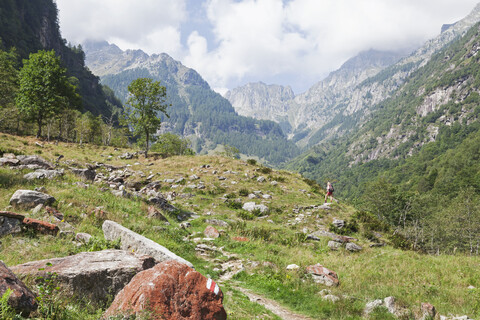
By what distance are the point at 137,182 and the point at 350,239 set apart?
909 inches

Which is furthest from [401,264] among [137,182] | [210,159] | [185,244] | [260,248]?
[210,159]

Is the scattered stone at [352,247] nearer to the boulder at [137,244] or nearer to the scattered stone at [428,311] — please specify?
the scattered stone at [428,311]

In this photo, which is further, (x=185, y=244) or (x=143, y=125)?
(x=143, y=125)

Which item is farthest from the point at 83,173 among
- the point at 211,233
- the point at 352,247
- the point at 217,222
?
the point at 352,247

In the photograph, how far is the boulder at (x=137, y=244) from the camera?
7.98 meters

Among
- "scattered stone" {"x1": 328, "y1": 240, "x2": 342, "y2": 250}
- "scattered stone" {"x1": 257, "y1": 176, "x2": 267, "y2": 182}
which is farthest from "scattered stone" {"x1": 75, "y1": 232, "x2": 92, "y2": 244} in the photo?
"scattered stone" {"x1": 257, "y1": 176, "x2": 267, "y2": 182}

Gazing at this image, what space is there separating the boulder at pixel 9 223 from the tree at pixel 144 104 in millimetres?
32327

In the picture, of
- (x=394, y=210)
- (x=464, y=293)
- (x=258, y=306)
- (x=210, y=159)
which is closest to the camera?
(x=258, y=306)

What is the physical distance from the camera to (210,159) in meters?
36.4

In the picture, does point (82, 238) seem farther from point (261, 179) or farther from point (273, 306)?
point (261, 179)

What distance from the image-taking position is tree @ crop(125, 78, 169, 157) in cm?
3900

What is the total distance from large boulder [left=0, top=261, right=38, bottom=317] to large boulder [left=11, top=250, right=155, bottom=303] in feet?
3.01

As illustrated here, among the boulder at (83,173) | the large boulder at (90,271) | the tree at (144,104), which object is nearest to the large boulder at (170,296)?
the large boulder at (90,271)

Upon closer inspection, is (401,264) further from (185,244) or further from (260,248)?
(185,244)
